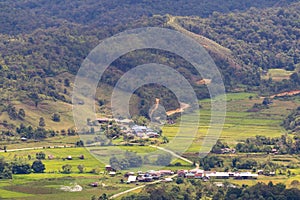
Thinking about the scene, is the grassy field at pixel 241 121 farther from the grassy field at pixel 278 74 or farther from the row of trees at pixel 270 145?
the grassy field at pixel 278 74

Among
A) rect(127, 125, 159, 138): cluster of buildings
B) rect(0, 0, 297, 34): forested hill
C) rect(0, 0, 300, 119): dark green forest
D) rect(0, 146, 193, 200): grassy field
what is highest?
rect(0, 0, 297, 34): forested hill

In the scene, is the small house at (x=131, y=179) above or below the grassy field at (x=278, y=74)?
below

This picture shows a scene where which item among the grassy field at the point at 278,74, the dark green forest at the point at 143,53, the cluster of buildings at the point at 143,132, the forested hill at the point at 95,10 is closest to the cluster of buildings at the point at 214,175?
the cluster of buildings at the point at 143,132

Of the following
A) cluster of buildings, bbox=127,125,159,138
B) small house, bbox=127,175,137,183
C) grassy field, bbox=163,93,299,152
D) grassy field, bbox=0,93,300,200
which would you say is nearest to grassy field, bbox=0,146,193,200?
grassy field, bbox=0,93,300,200

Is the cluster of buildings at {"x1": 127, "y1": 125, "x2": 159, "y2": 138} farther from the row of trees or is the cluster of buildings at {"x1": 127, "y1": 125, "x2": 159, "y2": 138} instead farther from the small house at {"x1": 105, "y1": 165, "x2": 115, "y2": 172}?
the small house at {"x1": 105, "y1": 165, "x2": 115, "y2": 172}

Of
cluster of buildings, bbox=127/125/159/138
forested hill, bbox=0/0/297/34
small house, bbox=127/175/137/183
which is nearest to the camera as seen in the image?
small house, bbox=127/175/137/183

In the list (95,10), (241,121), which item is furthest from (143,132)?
(95,10)

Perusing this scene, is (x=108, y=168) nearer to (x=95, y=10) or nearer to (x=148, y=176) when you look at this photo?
(x=148, y=176)

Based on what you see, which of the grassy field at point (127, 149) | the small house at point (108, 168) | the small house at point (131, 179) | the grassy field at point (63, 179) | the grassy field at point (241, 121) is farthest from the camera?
the grassy field at point (241, 121)
